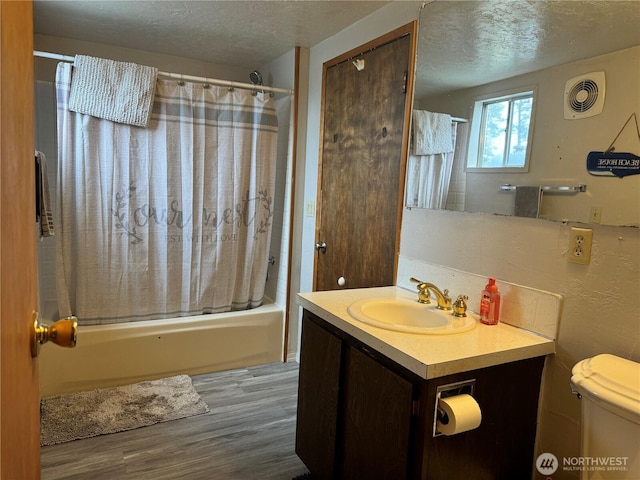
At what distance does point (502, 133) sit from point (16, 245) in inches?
59.6

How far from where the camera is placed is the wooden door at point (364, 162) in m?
2.14

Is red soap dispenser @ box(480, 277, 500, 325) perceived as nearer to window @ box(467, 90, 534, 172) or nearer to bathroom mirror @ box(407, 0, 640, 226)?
bathroom mirror @ box(407, 0, 640, 226)

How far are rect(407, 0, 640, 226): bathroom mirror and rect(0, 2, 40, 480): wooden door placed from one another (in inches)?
56.2

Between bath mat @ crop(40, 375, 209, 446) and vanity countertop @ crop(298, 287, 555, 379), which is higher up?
vanity countertop @ crop(298, 287, 555, 379)

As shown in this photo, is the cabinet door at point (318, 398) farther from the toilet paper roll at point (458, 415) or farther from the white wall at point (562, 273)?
the white wall at point (562, 273)

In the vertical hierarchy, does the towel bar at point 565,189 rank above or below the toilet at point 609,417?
above

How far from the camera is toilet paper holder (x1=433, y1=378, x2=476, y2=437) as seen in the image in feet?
4.13

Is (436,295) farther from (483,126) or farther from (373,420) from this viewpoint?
(483,126)

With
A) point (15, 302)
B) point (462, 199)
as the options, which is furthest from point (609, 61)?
point (15, 302)

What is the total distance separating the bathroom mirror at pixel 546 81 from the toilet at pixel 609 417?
0.41 meters

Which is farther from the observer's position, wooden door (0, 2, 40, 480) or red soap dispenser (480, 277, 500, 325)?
red soap dispenser (480, 277, 500, 325)

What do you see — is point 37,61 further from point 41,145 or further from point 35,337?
point 35,337

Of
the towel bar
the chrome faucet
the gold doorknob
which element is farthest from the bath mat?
the towel bar

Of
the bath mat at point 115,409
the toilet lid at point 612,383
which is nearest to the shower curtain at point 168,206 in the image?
the bath mat at point 115,409
